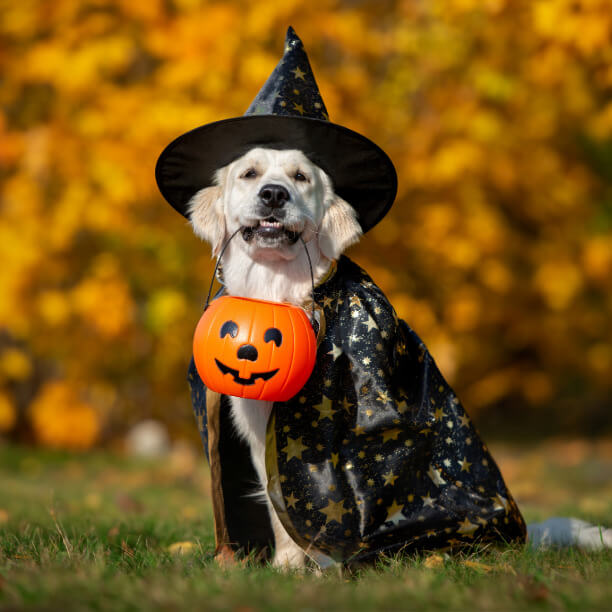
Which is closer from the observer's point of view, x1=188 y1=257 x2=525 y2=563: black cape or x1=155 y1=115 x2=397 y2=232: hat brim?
x1=188 y1=257 x2=525 y2=563: black cape

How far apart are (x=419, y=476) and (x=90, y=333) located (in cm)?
519

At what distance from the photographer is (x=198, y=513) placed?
13.4 feet

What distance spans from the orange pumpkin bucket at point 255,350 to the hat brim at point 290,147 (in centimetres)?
70

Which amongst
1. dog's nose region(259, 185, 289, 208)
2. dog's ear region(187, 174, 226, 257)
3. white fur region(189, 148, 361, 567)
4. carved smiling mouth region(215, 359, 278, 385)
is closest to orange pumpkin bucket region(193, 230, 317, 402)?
carved smiling mouth region(215, 359, 278, 385)

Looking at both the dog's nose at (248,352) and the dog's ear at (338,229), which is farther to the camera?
the dog's ear at (338,229)

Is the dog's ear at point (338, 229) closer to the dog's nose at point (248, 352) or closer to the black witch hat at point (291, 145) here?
the black witch hat at point (291, 145)

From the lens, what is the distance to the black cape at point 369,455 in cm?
253

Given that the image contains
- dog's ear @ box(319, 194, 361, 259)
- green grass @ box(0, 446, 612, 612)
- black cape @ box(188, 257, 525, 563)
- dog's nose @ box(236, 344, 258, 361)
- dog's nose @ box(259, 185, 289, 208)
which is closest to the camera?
green grass @ box(0, 446, 612, 612)

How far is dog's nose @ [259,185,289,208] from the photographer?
2656 millimetres

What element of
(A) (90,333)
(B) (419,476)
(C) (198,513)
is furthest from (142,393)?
(B) (419,476)

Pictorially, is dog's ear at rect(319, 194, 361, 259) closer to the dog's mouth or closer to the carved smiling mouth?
the dog's mouth

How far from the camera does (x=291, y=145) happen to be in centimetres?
279

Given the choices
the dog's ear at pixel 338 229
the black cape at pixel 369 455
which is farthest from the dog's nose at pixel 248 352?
the dog's ear at pixel 338 229

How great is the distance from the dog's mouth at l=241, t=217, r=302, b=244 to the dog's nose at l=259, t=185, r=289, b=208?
0.18ft
